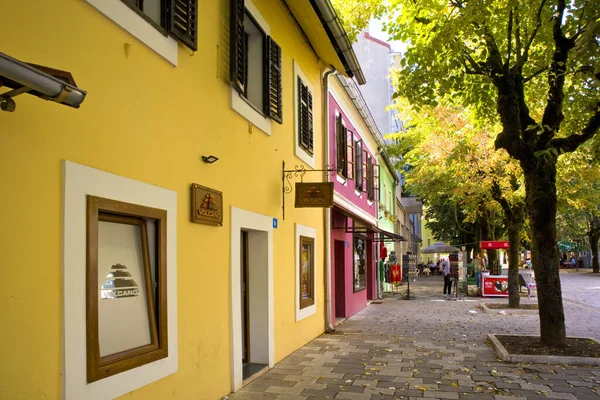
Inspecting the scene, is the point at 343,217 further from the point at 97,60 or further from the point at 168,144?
the point at 97,60

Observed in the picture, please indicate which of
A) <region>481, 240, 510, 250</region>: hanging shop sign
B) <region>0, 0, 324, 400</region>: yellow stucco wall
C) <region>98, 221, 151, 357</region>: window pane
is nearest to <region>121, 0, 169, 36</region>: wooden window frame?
A: <region>0, 0, 324, 400</region>: yellow stucco wall

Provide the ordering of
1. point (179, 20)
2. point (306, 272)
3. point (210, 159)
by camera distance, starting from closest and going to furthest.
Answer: point (179, 20), point (210, 159), point (306, 272)

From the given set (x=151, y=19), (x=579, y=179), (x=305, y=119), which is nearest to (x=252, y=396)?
(x=151, y=19)

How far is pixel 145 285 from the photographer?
4.51m

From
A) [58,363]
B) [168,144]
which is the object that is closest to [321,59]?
[168,144]

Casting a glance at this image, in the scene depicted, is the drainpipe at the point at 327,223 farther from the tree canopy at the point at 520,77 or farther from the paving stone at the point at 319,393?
the paving stone at the point at 319,393

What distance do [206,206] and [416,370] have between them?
4.00 metres

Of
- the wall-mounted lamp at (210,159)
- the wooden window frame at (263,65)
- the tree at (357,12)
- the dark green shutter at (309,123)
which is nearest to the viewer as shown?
the wall-mounted lamp at (210,159)

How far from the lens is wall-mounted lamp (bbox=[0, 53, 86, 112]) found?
8.19ft

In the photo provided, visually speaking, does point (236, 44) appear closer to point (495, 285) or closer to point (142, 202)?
point (142, 202)

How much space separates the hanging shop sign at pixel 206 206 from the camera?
17.3 feet

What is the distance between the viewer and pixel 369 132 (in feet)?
60.2

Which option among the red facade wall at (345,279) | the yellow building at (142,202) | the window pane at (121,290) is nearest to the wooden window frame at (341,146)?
the red facade wall at (345,279)

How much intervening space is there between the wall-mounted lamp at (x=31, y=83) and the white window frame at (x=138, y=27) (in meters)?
1.16
